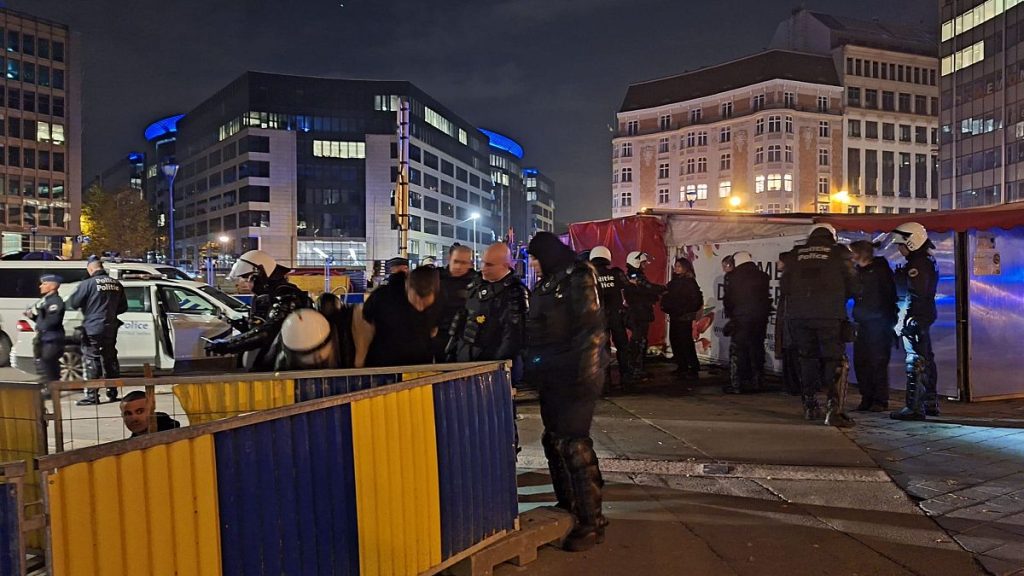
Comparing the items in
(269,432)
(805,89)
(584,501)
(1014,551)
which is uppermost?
(805,89)

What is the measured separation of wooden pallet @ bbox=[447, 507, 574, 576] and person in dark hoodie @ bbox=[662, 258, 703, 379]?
21.4 feet

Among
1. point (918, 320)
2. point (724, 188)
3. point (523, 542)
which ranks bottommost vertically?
point (523, 542)

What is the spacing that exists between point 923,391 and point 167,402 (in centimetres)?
707

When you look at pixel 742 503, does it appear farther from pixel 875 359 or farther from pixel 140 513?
pixel 140 513

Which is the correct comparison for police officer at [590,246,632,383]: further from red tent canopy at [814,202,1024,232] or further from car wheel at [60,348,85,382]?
car wheel at [60,348,85,382]

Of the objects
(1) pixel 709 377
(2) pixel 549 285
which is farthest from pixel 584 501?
(1) pixel 709 377

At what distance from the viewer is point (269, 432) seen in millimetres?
2652

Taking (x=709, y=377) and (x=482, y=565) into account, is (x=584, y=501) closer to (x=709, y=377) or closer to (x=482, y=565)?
(x=482, y=565)

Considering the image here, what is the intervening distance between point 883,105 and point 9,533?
3256 inches

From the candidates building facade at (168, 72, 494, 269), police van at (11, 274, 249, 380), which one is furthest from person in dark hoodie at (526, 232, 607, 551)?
building facade at (168, 72, 494, 269)

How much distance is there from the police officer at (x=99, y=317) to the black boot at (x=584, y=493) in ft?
24.2

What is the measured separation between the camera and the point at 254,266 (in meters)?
5.51

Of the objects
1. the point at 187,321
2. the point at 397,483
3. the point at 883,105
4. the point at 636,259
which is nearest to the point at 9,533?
the point at 397,483

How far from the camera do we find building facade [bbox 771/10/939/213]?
71.2 m
